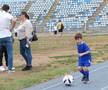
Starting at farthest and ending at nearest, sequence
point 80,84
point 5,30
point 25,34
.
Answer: point 25,34
point 5,30
point 80,84

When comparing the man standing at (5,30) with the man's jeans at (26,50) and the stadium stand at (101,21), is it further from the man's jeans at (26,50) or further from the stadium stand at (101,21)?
the stadium stand at (101,21)

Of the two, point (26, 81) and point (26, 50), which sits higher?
point (26, 50)

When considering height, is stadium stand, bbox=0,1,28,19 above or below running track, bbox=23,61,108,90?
above

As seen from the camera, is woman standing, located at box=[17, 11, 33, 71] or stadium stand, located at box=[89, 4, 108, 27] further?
stadium stand, located at box=[89, 4, 108, 27]

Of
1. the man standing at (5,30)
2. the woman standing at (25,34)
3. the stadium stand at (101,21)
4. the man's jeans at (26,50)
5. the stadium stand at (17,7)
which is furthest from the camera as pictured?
the stadium stand at (17,7)

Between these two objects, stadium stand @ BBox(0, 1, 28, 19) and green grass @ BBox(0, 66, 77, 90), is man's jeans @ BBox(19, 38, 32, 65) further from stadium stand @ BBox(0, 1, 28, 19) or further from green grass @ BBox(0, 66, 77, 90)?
stadium stand @ BBox(0, 1, 28, 19)

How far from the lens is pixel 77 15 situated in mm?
42688

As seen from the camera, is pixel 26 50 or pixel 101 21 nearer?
pixel 26 50

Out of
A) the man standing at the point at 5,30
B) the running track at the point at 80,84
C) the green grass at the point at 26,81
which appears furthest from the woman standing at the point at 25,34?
the running track at the point at 80,84

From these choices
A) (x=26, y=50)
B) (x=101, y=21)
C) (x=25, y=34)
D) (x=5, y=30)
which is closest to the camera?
(x=5, y=30)

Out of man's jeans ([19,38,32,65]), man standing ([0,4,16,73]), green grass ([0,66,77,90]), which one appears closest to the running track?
green grass ([0,66,77,90])

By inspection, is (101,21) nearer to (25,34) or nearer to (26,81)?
(25,34)

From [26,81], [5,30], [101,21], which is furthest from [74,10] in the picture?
[26,81]

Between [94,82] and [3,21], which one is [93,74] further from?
[3,21]
